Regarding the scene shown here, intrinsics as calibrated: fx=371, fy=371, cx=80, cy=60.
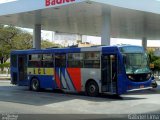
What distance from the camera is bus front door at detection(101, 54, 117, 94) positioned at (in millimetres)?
18322

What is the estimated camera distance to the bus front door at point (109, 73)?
1832cm

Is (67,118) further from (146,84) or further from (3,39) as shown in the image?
(3,39)

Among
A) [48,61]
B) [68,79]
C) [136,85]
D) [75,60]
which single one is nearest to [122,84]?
[136,85]

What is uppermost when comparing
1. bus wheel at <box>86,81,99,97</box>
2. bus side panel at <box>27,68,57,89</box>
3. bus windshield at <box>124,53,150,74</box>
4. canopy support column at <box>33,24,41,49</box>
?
canopy support column at <box>33,24,41,49</box>

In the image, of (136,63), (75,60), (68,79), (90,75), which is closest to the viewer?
(136,63)

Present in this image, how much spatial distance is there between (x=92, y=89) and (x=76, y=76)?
134 centimetres

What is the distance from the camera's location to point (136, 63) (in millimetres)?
18703

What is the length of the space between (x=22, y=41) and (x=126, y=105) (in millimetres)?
53996

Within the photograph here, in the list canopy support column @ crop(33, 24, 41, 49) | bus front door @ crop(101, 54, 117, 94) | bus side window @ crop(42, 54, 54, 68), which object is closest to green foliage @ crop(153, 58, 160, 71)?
canopy support column @ crop(33, 24, 41, 49)

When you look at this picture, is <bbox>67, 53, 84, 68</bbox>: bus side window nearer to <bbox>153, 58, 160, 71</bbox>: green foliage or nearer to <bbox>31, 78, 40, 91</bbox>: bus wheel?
<bbox>31, 78, 40, 91</bbox>: bus wheel

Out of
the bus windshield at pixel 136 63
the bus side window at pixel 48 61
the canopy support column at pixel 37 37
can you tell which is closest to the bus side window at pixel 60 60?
the bus side window at pixel 48 61

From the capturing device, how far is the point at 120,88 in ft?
58.5

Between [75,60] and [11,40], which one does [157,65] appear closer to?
[75,60]

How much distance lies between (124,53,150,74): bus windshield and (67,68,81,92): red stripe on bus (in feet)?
9.85
